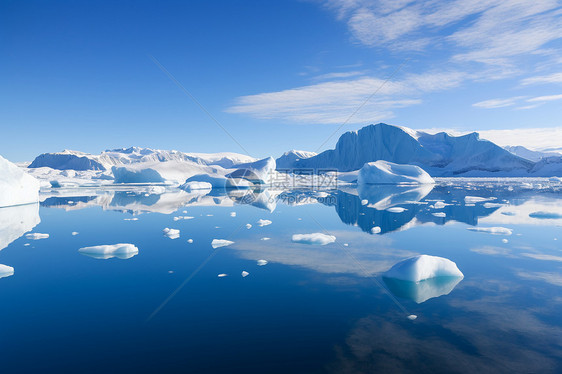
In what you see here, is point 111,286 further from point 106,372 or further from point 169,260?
point 106,372

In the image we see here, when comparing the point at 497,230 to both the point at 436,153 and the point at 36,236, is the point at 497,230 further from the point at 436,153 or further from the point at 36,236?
the point at 436,153

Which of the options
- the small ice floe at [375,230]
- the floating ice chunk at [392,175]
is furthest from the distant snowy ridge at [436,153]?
the small ice floe at [375,230]

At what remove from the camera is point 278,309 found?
138 inches

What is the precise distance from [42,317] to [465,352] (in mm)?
4031

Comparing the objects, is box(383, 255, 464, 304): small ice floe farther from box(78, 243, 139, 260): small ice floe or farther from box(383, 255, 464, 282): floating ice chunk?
box(78, 243, 139, 260): small ice floe

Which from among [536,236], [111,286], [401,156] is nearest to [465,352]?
[111,286]

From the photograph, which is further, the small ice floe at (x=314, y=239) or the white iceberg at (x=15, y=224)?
the white iceberg at (x=15, y=224)

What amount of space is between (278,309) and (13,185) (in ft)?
48.2

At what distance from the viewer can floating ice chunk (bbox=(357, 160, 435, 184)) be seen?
28.9 m

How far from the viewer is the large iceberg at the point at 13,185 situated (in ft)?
42.1

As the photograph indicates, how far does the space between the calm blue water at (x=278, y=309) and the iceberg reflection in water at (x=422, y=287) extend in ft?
0.10

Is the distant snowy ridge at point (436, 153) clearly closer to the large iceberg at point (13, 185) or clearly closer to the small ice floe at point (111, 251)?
the large iceberg at point (13, 185)

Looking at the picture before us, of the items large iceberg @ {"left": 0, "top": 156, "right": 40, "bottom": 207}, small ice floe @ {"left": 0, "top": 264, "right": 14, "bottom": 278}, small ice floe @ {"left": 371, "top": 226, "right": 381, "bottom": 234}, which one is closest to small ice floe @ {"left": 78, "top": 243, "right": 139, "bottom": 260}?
small ice floe @ {"left": 0, "top": 264, "right": 14, "bottom": 278}

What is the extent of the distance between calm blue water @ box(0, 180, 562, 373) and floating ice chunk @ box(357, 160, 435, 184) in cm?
2247
